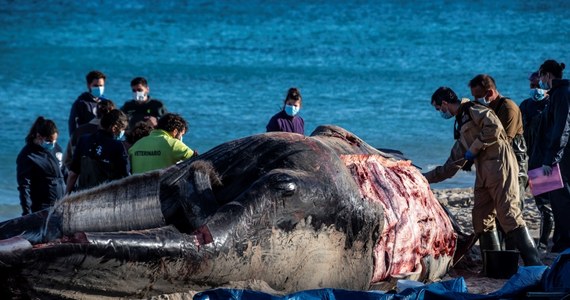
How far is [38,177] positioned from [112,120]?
6.33 feet

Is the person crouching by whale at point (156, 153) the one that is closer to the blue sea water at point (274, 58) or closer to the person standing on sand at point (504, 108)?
the person standing on sand at point (504, 108)

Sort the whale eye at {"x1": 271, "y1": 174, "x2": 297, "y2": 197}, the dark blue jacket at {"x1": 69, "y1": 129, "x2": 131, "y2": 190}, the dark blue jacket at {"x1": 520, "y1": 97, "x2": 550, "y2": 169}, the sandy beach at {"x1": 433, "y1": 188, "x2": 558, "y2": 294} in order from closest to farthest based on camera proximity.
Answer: the whale eye at {"x1": 271, "y1": 174, "x2": 297, "y2": 197}
the sandy beach at {"x1": 433, "y1": 188, "x2": 558, "y2": 294}
the dark blue jacket at {"x1": 69, "y1": 129, "x2": 131, "y2": 190}
the dark blue jacket at {"x1": 520, "y1": 97, "x2": 550, "y2": 169}

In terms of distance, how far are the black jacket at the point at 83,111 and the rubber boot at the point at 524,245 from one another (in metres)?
6.13

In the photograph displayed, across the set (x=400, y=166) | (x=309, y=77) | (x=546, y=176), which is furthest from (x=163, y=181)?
(x=309, y=77)

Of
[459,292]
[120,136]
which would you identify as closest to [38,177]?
[120,136]

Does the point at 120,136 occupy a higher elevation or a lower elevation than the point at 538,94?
lower

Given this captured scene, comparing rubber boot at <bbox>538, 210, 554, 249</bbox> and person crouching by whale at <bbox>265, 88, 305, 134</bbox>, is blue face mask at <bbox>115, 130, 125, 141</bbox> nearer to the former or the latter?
person crouching by whale at <bbox>265, 88, 305, 134</bbox>

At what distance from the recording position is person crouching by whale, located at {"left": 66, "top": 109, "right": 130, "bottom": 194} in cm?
1231

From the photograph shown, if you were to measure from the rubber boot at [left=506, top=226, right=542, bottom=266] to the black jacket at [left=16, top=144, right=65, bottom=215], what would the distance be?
5258mm

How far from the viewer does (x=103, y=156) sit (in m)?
12.3

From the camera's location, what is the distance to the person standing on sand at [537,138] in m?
13.5

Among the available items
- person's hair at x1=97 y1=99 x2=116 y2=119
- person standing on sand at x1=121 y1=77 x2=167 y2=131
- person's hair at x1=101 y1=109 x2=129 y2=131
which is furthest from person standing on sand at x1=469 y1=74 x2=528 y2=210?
person standing on sand at x1=121 y1=77 x2=167 y2=131

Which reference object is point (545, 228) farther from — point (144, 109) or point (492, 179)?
point (144, 109)

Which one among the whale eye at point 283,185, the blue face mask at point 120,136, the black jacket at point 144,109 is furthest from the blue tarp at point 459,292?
the black jacket at point 144,109
